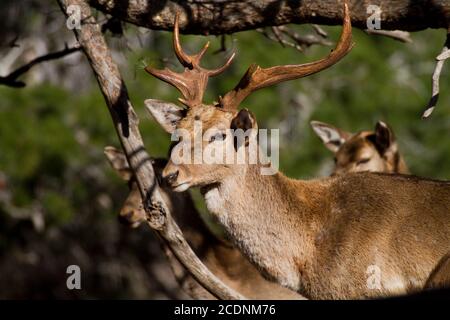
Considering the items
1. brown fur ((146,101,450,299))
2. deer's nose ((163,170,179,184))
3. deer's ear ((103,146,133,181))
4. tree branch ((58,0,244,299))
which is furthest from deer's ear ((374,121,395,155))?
deer's nose ((163,170,179,184))

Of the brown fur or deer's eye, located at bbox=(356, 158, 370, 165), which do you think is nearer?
the brown fur

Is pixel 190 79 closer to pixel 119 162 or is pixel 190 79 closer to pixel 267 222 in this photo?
pixel 267 222

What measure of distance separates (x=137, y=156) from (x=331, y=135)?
14.8ft

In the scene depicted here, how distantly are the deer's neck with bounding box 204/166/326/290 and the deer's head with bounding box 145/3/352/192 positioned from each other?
0.41 ft

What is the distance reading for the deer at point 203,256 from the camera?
838cm

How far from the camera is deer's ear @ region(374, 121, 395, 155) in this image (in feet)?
31.0


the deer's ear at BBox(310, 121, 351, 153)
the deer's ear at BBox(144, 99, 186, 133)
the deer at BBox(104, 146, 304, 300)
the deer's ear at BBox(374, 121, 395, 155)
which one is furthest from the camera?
the deer's ear at BBox(310, 121, 351, 153)

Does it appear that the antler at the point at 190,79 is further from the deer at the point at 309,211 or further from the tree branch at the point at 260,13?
the tree branch at the point at 260,13

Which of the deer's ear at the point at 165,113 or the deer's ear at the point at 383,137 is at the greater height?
the deer's ear at the point at 165,113

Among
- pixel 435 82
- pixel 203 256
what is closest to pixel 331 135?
pixel 203 256

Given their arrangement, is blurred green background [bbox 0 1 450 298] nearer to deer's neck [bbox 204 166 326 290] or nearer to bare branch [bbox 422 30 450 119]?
deer's neck [bbox 204 166 326 290]

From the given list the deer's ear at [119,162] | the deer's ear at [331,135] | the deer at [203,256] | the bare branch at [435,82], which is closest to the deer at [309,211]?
the bare branch at [435,82]

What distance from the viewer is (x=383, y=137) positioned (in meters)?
9.52
